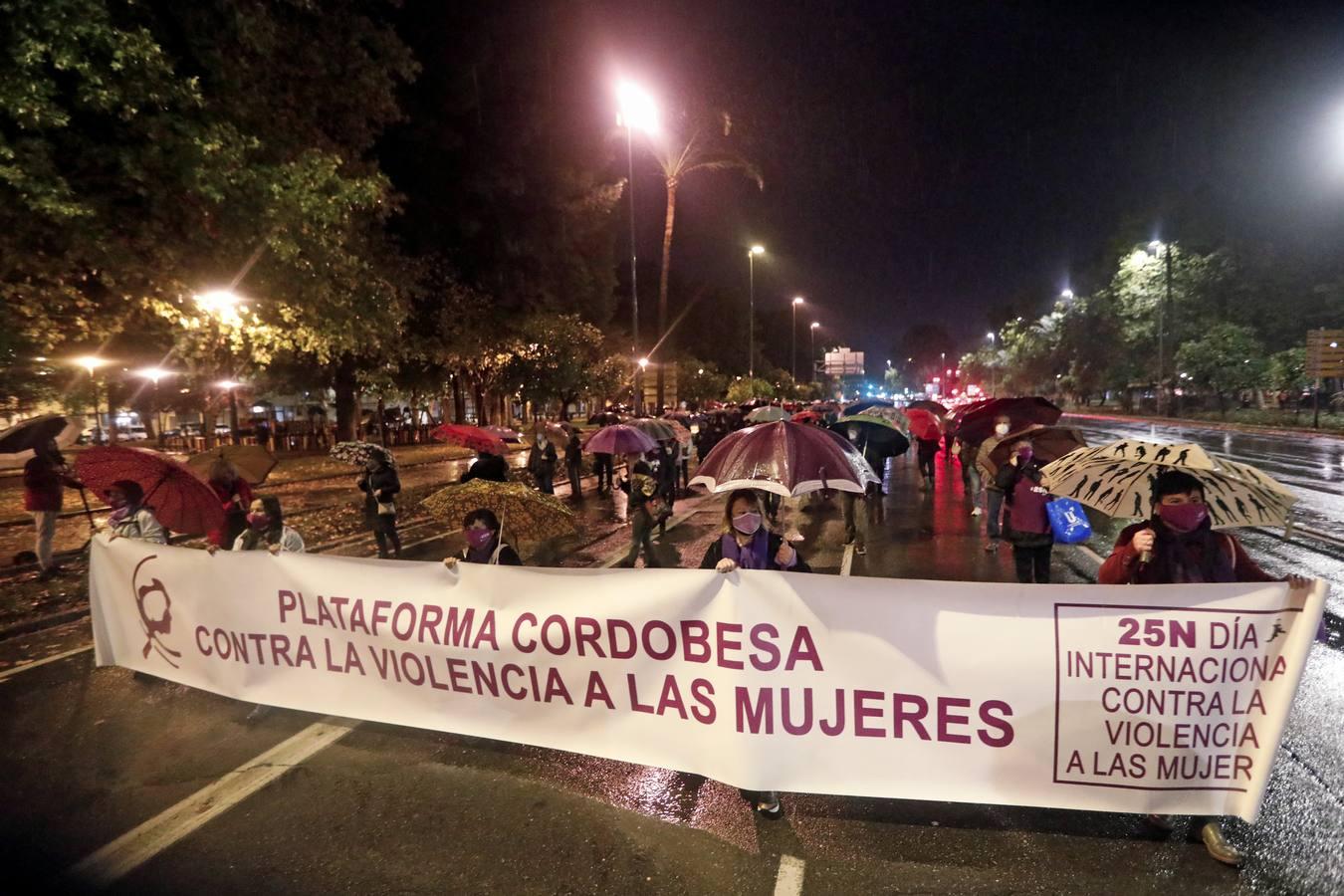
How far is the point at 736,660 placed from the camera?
3498 mm

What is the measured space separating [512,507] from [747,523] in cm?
201

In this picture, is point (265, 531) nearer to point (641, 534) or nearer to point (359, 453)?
point (359, 453)

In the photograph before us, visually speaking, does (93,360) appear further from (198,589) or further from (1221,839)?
(1221,839)

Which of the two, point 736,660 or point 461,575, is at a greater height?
point 461,575

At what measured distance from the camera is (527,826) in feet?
11.7

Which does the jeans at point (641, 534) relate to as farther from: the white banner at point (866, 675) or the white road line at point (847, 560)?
the white banner at point (866, 675)

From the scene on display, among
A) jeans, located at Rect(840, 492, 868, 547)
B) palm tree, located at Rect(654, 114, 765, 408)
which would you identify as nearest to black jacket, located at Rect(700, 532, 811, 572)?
jeans, located at Rect(840, 492, 868, 547)

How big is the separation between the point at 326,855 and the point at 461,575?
4.49 ft

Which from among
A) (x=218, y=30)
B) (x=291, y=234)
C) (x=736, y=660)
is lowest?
(x=736, y=660)

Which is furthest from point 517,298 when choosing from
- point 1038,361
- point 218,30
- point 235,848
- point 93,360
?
point 1038,361

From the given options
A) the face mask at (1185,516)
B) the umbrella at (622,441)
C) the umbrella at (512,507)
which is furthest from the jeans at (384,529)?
the face mask at (1185,516)

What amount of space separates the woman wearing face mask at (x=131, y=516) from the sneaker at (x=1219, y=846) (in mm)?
6597

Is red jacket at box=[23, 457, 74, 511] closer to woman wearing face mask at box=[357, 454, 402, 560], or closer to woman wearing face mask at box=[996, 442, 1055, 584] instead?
woman wearing face mask at box=[357, 454, 402, 560]

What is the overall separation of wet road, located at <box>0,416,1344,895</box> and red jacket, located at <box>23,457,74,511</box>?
4.87 meters
